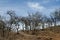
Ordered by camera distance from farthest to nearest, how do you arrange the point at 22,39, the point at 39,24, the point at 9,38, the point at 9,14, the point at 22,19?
the point at 39,24, the point at 22,19, the point at 9,14, the point at 22,39, the point at 9,38

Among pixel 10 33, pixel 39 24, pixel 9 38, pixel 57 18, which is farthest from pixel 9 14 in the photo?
pixel 57 18

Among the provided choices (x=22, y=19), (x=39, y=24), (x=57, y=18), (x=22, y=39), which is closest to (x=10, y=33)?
(x=22, y=39)

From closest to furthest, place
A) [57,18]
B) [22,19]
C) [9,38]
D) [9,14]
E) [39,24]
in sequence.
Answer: [9,38] < [9,14] < [22,19] < [39,24] < [57,18]

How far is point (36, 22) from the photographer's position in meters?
52.0

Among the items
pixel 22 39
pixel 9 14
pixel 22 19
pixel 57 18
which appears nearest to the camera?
pixel 22 39

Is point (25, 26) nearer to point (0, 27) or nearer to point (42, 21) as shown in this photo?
point (42, 21)

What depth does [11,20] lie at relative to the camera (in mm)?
39156

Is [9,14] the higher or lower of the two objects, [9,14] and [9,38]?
the higher

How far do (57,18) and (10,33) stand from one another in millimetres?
27850

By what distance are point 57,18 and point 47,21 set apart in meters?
3.35

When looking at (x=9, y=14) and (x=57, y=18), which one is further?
(x=57, y=18)

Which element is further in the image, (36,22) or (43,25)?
(43,25)

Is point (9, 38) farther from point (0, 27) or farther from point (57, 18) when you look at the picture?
point (57, 18)

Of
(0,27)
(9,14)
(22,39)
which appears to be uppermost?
(9,14)
